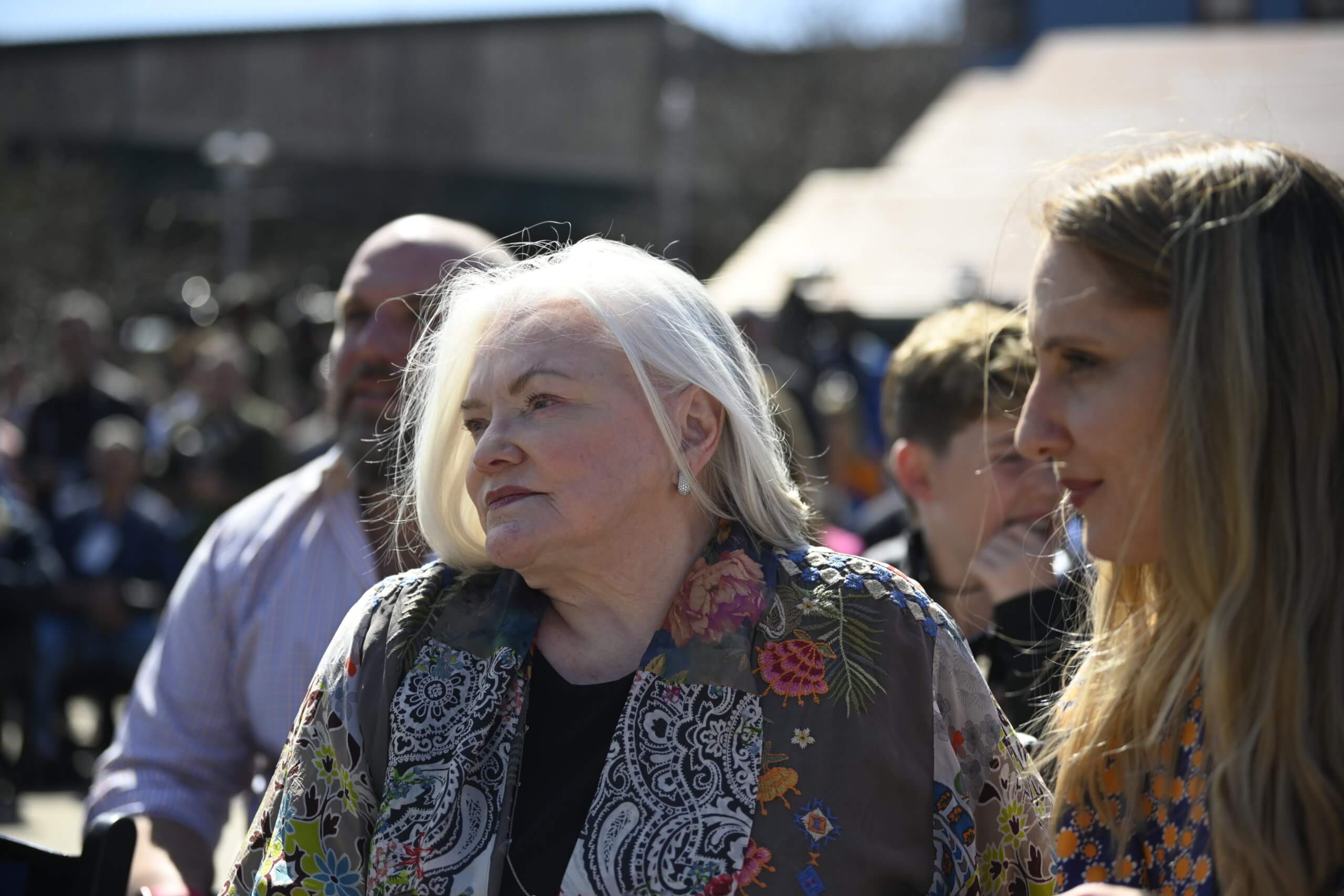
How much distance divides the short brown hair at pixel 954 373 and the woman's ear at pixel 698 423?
0.71 metres

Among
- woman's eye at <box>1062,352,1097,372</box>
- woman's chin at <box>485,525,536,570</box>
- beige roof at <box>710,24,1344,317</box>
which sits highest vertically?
woman's eye at <box>1062,352,1097,372</box>

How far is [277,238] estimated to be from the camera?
987 inches

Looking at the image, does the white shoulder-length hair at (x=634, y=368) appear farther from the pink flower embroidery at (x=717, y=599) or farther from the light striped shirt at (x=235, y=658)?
the light striped shirt at (x=235, y=658)

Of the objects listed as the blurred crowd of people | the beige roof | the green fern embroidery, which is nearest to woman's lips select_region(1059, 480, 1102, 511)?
the green fern embroidery

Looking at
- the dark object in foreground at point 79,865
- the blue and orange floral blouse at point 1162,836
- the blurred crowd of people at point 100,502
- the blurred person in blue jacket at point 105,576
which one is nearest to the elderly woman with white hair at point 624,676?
the blue and orange floral blouse at point 1162,836

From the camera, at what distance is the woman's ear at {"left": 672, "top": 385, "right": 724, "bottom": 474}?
6.91ft

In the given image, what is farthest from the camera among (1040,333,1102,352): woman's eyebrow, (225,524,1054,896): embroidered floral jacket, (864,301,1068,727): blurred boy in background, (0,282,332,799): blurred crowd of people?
(0,282,332,799): blurred crowd of people

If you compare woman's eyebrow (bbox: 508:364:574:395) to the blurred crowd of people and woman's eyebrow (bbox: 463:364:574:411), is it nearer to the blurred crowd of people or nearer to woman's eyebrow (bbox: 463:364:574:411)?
woman's eyebrow (bbox: 463:364:574:411)

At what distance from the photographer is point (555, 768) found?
195 centimetres

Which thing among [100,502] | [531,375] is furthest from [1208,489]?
[100,502]

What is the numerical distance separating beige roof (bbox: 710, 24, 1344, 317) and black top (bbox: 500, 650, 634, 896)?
18.6ft

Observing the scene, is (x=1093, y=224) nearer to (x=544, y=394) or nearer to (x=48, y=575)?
(x=544, y=394)

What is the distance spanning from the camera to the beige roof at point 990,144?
10.2 metres

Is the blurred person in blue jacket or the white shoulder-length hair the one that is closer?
the white shoulder-length hair
